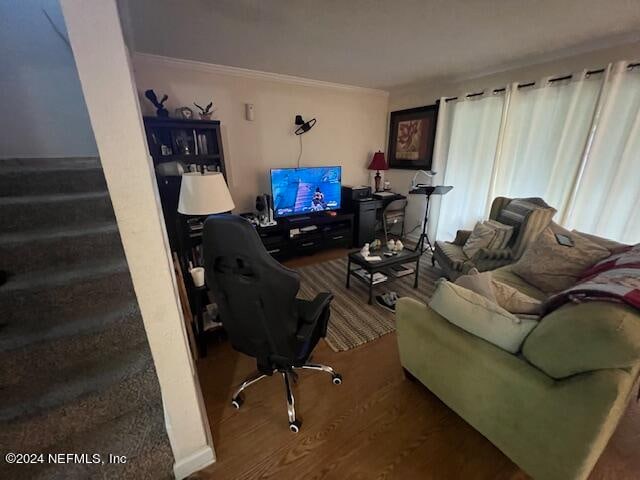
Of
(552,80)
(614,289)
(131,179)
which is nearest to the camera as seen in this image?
(131,179)

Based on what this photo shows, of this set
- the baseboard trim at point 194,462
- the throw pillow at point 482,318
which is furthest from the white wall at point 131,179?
the throw pillow at point 482,318

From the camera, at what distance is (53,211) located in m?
1.67

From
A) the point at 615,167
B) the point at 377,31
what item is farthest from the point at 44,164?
the point at 615,167

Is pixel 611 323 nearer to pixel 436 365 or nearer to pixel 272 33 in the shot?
pixel 436 365

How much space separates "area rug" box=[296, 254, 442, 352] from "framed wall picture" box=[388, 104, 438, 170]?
4.98ft

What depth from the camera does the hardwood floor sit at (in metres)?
1.18

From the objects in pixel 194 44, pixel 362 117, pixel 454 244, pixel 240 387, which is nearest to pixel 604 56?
pixel 454 244

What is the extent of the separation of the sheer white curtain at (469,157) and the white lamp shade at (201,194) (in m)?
3.02

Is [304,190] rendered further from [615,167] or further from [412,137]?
[615,167]

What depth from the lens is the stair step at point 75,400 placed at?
107cm

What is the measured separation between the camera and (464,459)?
1.22m

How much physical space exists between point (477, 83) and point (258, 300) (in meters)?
3.59

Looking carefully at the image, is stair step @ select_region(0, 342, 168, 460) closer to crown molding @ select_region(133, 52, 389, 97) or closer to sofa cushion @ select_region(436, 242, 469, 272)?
sofa cushion @ select_region(436, 242, 469, 272)

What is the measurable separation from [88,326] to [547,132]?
4.00 meters
